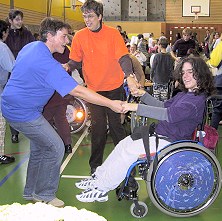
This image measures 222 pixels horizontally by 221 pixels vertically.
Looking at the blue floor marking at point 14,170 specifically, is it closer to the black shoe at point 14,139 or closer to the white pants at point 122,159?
the black shoe at point 14,139

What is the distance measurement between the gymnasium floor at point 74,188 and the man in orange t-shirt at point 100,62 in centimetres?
49

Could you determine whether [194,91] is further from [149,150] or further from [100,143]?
[100,143]

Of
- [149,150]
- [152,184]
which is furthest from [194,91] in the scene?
[152,184]

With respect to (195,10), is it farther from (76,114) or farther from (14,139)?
(14,139)

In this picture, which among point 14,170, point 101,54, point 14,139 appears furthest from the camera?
point 14,139

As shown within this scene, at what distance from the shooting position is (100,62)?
10.6 feet

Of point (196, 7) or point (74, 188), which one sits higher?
point (196, 7)

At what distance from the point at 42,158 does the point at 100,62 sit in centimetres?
92

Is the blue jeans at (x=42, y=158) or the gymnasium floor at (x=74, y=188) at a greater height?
the blue jeans at (x=42, y=158)

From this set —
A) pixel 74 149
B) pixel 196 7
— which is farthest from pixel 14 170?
pixel 196 7

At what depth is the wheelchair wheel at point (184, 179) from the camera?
2592mm

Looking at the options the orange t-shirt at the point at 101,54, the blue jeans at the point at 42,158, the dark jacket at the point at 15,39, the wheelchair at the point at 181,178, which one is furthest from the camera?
the dark jacket at the point at 15,39

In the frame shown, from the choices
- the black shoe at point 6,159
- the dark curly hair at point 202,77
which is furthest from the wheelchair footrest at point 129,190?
the black shoe at point 6,159

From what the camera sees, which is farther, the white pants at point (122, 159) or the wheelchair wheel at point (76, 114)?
the wheelchair wheel at point (76, 114)
